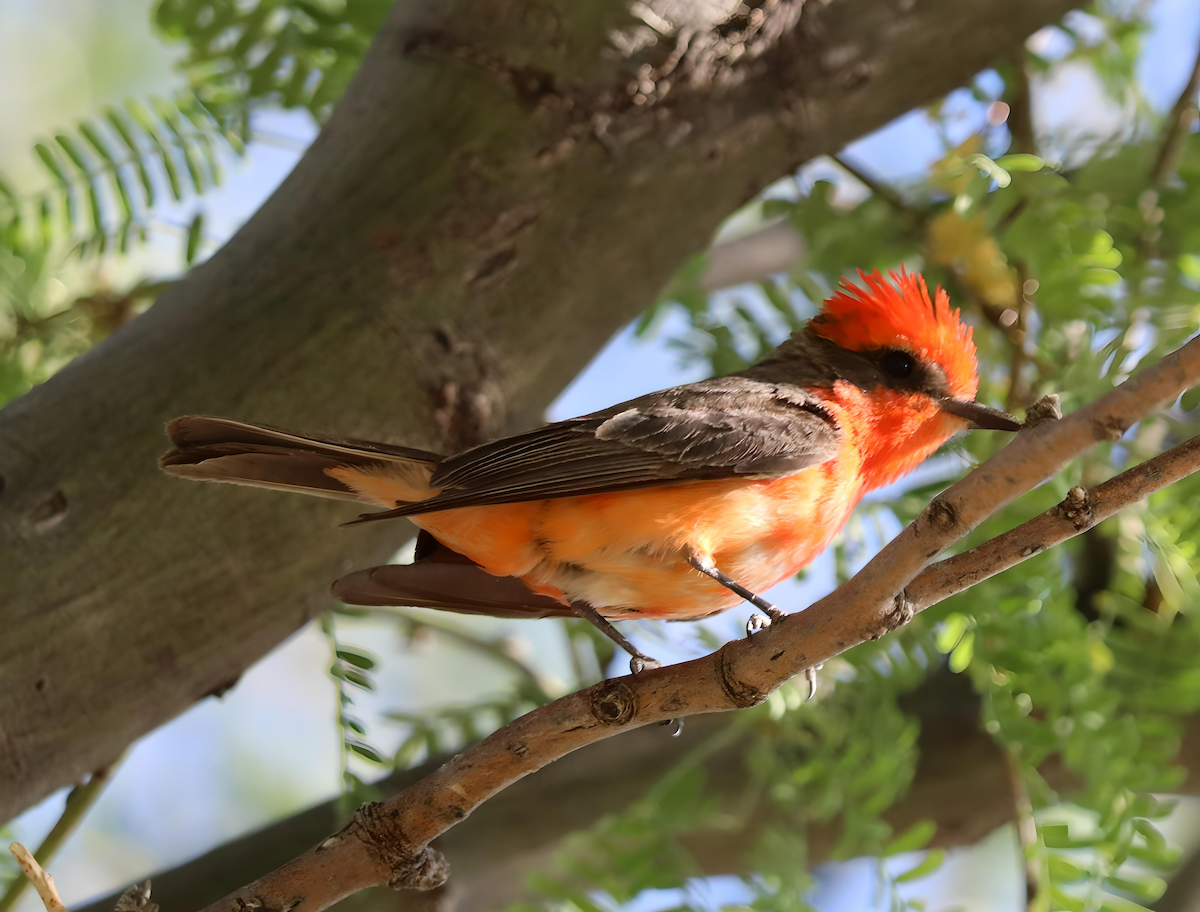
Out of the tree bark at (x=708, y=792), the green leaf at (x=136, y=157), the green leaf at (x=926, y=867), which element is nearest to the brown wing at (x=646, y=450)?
the green leaf at (x=926, y=867)

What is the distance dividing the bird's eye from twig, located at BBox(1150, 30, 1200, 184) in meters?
1.22

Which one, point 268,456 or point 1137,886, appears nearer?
point 268,456

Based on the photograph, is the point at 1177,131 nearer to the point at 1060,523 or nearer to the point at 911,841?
the point at 911,841

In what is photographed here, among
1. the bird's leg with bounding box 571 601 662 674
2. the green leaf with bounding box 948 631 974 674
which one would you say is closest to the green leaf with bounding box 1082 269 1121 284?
the green leaf with bounding box 948 631 974 674

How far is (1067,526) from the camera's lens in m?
1.63

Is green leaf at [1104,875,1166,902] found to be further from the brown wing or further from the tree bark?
the brown wing

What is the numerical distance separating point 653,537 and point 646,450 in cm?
22

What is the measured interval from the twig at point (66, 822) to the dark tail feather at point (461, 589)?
84 cm

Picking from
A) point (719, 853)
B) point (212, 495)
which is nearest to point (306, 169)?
point (212, 495)

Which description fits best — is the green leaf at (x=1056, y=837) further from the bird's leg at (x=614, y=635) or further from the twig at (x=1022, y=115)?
the twig at (x=1022, y=115)

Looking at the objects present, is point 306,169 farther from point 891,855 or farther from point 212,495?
point 891,855

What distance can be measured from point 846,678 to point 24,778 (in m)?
2.23

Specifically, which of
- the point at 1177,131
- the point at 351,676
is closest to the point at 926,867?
the point at 351,676

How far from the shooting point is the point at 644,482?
99.4 inches
